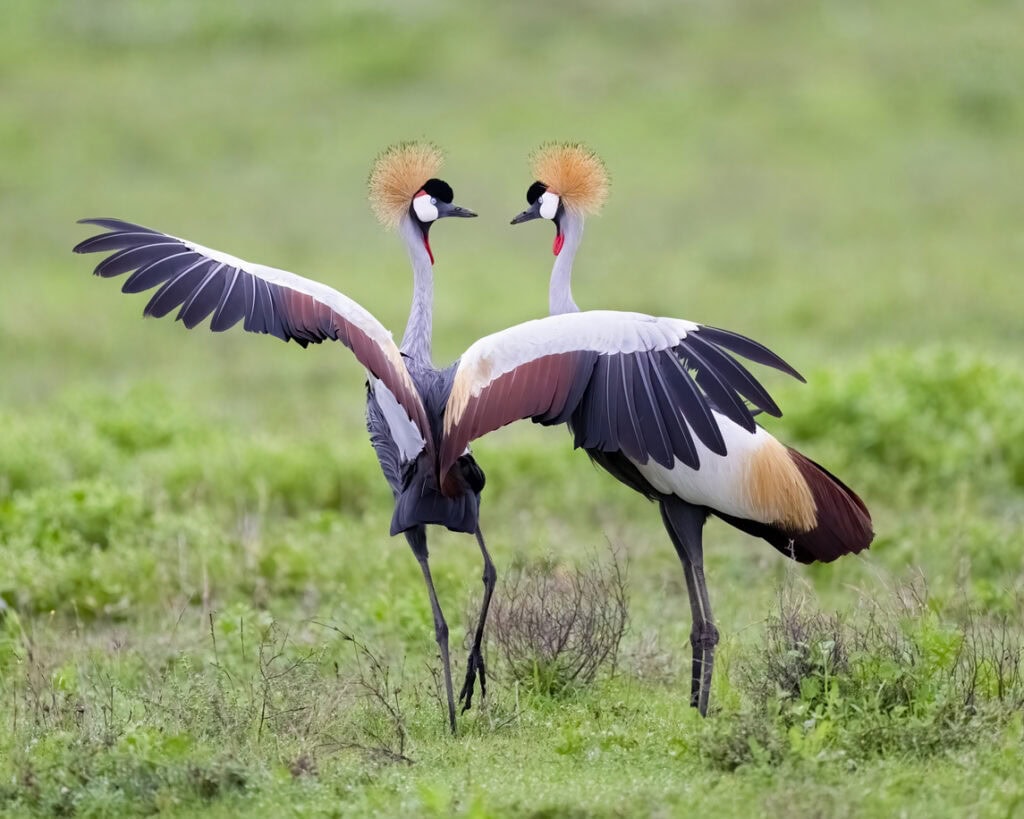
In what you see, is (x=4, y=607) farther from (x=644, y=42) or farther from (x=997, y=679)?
(x=644, y=42)

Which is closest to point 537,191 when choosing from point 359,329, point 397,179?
point 397,179

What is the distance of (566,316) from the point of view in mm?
4895

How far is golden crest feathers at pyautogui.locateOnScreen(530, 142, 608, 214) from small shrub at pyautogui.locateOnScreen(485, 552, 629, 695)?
1.35 meters

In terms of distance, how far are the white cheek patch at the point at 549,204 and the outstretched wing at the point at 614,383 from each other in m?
0.90

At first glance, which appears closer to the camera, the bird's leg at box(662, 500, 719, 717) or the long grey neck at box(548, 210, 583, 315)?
the bird's leg at box(662, 500, 719, 717)

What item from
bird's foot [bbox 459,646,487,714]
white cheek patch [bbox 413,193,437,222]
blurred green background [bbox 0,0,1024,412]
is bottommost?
bird's foot [bbox 459,646,487,714]

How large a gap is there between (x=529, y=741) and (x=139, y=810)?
1.28 metres

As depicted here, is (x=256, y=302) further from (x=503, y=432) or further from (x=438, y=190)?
(x=503, y=432)

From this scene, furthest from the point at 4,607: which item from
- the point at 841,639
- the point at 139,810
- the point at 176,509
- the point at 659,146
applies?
the point at 659,146

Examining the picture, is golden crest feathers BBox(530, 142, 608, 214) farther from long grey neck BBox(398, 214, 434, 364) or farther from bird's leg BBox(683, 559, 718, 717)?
bird's leg BBox(683, 559, 718, 717)

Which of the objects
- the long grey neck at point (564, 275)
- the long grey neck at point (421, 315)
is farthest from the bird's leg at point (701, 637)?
the long grey neck at point (421, 315)

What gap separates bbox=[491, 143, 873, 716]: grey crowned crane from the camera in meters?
4.64

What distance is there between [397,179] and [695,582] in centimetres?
184

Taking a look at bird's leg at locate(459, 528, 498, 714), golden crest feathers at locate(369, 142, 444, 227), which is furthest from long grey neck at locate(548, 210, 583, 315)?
bird's leg at locate(459, 528, 498, 714)
